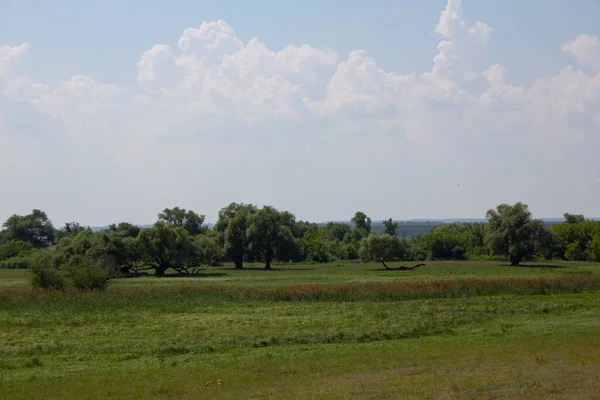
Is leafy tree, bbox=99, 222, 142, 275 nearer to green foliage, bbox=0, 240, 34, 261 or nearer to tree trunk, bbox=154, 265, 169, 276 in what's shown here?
tree trunk, bbox=154, 265, 169, 276

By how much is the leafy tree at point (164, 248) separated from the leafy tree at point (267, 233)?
38.0 ft

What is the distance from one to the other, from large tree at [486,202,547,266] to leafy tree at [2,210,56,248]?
121668mm

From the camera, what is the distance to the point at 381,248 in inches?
3767

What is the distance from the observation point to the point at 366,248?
9569cm

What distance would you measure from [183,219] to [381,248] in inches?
2935

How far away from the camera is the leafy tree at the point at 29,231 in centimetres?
16286

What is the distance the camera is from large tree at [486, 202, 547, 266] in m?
88.4

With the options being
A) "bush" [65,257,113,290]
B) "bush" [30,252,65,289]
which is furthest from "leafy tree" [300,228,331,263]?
"bush" [30,252,65,289]

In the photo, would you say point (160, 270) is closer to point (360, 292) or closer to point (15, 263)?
point (15, 263)

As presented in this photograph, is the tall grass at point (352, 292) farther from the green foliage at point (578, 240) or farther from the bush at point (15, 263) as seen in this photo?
the green foliage at point (578, 240)

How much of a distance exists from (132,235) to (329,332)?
7856cm

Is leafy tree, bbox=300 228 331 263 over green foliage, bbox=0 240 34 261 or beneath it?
beneath

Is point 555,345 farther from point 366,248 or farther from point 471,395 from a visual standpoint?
point 366,248

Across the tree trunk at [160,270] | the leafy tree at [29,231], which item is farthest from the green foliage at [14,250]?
the tree trunk at [160,270]
